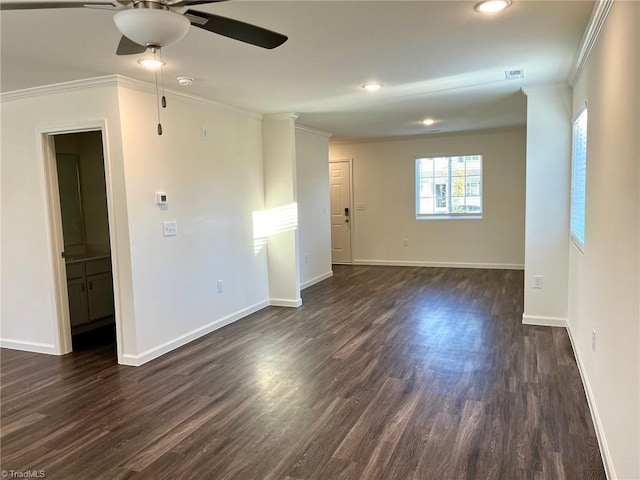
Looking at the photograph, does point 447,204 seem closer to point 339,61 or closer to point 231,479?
point 339,61

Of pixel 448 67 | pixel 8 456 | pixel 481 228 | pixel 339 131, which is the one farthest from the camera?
pixel 481 228

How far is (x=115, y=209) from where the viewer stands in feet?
12.0

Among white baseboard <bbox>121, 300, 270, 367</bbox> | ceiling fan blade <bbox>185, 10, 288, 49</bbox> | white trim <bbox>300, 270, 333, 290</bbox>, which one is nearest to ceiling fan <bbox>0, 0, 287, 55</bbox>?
ceiling fan blade <bbox>185, 10, 288, 49</bbox>

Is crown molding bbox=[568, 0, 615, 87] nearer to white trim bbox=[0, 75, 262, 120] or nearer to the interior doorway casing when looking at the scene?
white trim bbox=[0, 75, 262, 120]

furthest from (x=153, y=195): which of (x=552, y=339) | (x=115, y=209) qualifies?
(x=552, y=339)

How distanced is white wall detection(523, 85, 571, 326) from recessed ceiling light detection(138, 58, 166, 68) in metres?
3.32

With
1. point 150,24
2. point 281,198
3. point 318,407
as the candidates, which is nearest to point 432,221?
point 281,198

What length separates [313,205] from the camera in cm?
687

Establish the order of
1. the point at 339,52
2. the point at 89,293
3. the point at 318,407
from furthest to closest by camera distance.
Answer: the point at 89,293
the point at 339,52
the point at 318,407

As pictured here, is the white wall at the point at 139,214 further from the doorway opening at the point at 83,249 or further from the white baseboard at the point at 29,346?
the doorway opening at the point at 83,249

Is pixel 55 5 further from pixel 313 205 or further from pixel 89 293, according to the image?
pixel 313 205

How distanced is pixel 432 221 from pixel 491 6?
601cm

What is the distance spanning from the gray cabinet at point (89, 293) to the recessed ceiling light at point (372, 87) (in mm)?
3277

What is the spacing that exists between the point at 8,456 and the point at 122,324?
1.38 meters
